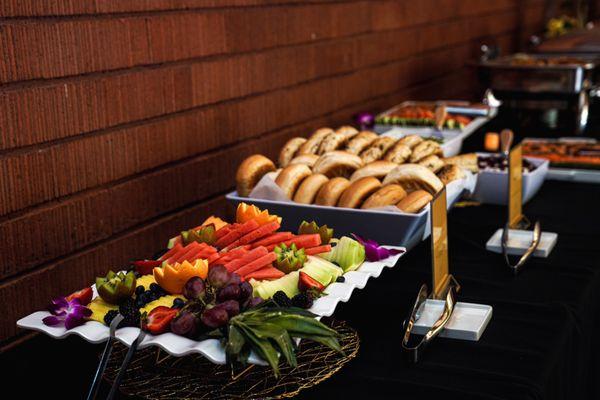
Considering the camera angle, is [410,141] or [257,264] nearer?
[257,264]

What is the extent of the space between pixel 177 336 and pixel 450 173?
913 mm

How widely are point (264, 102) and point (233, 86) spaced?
0.19 meters

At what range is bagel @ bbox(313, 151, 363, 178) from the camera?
174 centimetres

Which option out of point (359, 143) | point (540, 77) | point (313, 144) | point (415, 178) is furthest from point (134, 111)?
point (540, 77)

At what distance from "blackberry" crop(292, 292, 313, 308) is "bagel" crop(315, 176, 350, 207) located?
50 cm

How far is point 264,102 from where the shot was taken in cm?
235

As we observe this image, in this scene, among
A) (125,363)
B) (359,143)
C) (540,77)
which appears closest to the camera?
(125,363)

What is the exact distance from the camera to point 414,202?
1.51m

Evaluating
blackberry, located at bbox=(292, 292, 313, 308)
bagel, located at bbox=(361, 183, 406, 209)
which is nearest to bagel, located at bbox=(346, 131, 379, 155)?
bagel, located at bbox=(361, 183, 406, 209)

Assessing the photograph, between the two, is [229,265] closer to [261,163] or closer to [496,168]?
[261,163]

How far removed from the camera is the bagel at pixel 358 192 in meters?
1.55

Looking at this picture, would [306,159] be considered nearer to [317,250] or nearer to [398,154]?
[398,154]

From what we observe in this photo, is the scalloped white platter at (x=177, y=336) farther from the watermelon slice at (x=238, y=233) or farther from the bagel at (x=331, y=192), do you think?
the bagel at (x=331, y=192)

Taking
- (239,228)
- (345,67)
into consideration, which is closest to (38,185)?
(239,228)
